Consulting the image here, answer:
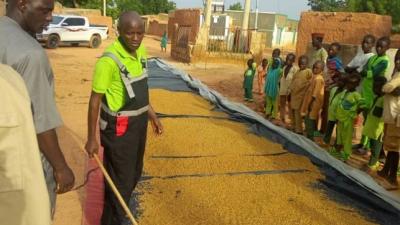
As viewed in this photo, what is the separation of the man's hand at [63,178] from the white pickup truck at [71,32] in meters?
17.6

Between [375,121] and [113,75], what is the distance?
10.2ft

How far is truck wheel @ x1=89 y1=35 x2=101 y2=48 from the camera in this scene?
20.8 m

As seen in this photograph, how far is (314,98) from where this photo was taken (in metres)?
5.47

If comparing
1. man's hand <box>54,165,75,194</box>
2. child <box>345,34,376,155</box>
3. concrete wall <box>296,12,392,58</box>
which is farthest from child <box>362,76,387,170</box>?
concrete wall <box>296,12,392,58</box>

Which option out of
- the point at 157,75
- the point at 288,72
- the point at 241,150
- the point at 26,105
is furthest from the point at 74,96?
the point at 26,105

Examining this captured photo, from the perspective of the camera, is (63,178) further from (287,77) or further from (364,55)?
(287,77)

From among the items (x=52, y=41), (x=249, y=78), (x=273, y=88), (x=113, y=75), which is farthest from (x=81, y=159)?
(x=52, y=41)

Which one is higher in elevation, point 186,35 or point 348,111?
point 186,35

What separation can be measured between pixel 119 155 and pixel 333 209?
172 centimetres

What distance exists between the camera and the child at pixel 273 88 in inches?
268

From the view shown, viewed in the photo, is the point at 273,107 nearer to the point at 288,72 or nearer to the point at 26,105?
the point at 288,72

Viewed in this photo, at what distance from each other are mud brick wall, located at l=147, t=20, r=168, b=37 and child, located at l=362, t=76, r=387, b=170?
3204cm

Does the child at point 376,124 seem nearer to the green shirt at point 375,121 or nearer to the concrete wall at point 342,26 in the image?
the green shirt at point 375,121

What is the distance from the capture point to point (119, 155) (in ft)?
8.31
